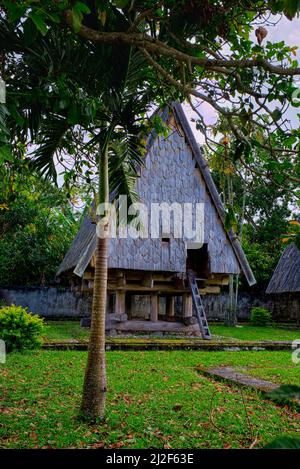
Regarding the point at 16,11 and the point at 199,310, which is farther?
the point at 199,310

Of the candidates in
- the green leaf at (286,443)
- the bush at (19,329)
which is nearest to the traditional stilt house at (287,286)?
the bush at (19,329)

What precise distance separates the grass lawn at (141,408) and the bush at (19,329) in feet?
1.63

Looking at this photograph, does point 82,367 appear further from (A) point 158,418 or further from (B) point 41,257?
(B) point 41,257

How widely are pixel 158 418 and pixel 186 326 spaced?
8.90 m

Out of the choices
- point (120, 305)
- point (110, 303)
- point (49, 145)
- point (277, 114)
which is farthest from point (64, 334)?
point (277, 114)

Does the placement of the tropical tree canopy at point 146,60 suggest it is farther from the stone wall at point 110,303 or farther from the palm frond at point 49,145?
the stone wall at point 110,303

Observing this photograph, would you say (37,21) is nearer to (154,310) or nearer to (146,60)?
(146,60)

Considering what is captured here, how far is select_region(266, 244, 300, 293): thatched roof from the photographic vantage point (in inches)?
812

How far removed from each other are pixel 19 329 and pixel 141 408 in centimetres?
449

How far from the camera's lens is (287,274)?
21.3 metres

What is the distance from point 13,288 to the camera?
20828 millimetres

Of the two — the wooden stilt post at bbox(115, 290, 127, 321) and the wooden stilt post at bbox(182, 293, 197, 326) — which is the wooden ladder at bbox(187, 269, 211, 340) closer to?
the wooden stilt post at bbox(182, 293, 197, 326)

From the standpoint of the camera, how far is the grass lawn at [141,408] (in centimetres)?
423

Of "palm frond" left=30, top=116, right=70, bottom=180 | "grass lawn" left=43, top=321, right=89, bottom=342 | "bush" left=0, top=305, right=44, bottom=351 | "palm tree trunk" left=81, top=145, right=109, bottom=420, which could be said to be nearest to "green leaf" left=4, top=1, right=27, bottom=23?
"palm frond" left=30, top=116, right=70, bottom=180
